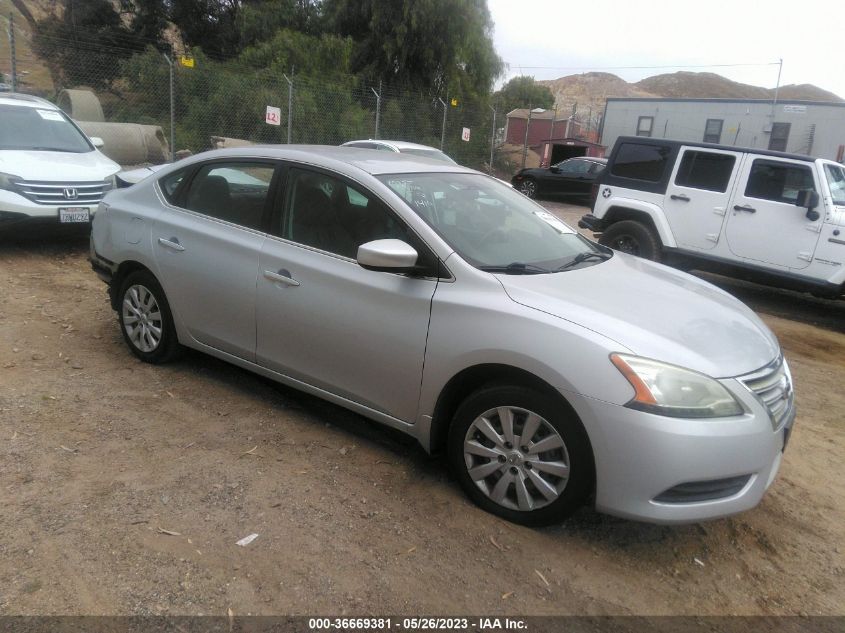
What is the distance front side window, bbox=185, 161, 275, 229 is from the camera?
4.11m

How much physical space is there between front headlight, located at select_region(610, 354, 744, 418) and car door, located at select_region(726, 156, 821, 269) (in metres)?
5.93

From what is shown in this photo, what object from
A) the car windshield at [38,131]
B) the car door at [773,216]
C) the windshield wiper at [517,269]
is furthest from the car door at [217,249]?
the car door at [773,216]

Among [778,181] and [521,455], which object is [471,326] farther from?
[778,181]

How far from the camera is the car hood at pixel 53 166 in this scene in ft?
24.3

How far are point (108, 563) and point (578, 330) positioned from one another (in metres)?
2.15

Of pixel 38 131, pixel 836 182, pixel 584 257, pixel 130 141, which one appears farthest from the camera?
pixel 130 141

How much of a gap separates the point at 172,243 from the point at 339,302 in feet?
4.84

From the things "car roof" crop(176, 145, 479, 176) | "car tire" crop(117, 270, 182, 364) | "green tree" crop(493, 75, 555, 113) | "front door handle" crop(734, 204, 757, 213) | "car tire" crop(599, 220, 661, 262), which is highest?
"green tree" crop(493, 75, 555, 113)

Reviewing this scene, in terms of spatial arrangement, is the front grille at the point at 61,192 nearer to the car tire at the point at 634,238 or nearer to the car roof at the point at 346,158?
the car roof at the point at 346,158

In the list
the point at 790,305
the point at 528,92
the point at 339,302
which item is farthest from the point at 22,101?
the point at 528,92

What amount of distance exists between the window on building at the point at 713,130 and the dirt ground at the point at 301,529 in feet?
104

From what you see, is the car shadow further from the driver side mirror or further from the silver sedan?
the driver side mirror

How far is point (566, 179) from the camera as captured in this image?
66.0 ft

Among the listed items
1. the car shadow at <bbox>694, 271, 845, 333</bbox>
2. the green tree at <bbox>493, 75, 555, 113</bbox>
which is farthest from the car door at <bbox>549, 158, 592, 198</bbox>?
the green tree at <bbox>493, 75, 555, 113</bbox>
